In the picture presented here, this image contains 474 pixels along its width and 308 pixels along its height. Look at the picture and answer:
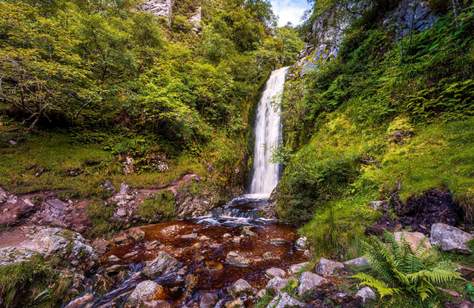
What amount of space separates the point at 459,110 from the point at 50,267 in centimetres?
856

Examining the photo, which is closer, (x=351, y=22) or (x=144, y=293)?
(x=144, y=293)

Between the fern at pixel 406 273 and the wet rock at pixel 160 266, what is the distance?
3.55 meters

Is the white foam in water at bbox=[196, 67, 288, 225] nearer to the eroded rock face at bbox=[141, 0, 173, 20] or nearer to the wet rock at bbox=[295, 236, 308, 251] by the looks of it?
the wet rock at bbox=[295, 236, 308, 251]

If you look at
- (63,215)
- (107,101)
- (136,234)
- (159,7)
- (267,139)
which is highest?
(159,7)

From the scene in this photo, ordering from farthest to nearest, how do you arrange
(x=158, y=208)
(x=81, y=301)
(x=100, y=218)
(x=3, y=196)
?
1. (x=158, y=208)
2. (x=100, y=218)
3. (x=3, y=196)
4. (x=81, y=301)

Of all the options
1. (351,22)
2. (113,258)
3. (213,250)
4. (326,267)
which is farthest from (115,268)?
(351,22)

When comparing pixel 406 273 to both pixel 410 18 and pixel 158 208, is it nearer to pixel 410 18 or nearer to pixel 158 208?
pixel 158 208

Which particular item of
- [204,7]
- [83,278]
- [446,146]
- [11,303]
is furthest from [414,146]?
[204,7]

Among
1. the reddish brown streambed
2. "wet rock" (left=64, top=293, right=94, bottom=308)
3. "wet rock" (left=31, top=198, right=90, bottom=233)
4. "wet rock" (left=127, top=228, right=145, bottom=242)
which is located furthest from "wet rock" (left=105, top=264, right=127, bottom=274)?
"wet rock" (left=31, top=198, right=90, bottom=233)

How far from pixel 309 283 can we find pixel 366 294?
54 cm

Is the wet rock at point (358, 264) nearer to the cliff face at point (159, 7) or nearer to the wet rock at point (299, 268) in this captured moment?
the wet rock at point (299, 268)

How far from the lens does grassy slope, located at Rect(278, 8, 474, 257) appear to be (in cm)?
376

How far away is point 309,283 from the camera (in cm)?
222

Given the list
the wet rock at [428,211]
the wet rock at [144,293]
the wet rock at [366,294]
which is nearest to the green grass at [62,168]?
the wet rock at [144,293]
